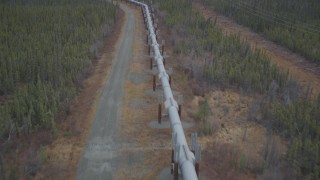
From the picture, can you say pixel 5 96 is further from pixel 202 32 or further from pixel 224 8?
pixel 224 8

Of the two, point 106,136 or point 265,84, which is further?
point 265,84

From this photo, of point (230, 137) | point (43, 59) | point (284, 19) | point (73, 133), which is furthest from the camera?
point (284, 19)

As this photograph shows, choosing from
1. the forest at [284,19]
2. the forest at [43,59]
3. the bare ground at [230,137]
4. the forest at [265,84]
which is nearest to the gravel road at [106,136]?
the forest at [43,59]

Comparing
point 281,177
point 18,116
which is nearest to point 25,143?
point 18,116

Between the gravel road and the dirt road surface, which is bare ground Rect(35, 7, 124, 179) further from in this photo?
the dirt road surface

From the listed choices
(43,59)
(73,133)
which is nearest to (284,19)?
(43,59)

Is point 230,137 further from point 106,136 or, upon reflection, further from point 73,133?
point 73,133

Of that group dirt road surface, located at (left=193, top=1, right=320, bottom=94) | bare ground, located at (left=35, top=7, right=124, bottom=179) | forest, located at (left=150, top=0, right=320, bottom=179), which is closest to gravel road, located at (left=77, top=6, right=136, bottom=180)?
bare ground, located at (left=35, top=7, right=124, bottom=179)
